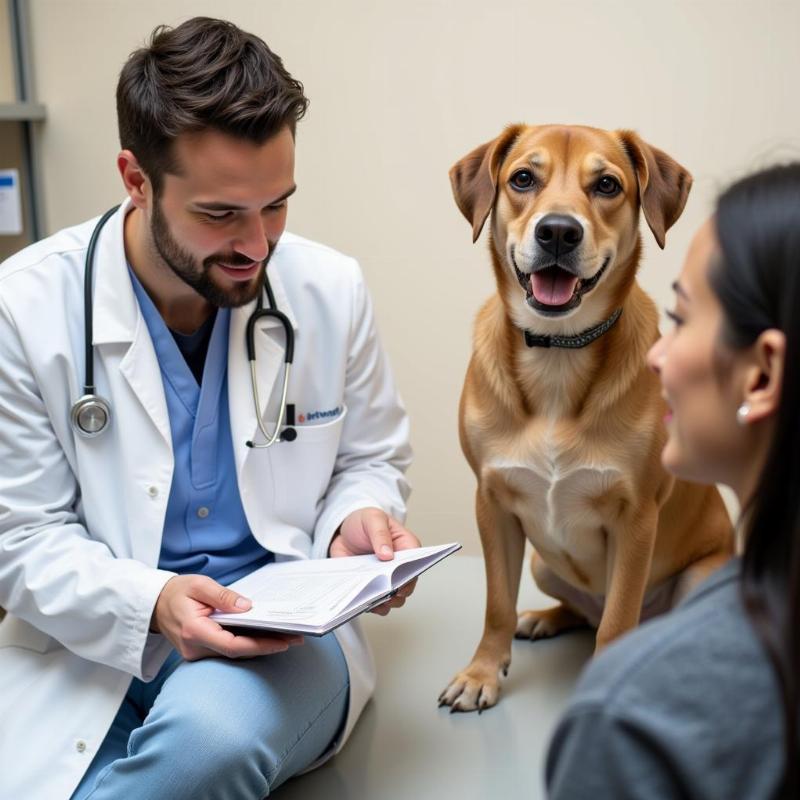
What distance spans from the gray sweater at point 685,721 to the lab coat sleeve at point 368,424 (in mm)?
1000

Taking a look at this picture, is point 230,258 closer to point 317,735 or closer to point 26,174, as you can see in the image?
point 317,735

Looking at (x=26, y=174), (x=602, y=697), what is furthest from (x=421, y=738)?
(x=26, y=174)

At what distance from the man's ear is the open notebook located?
59cm

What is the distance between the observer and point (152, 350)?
4.94ft

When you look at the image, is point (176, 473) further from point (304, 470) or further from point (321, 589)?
point (321, 589)

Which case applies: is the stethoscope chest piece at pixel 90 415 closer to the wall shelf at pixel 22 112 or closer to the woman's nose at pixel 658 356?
the woman's nose at pixel 658 356

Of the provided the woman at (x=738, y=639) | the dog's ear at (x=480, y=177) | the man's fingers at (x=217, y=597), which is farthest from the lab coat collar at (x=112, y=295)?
the woman at (x=738, y=639)

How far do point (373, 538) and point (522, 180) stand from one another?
596 mm

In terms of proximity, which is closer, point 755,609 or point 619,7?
point 755,609

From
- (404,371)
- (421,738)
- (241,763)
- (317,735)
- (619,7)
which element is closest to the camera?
(241,763)

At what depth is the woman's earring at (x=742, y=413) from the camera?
0.70 metres

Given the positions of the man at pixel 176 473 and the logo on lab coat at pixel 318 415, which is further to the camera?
the logo on lab coat at pixel 318 415

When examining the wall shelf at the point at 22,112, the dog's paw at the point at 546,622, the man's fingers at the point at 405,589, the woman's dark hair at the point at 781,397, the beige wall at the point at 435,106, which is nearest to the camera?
the woman's dark hair at the point at 781,397

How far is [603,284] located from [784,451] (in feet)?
2.96
